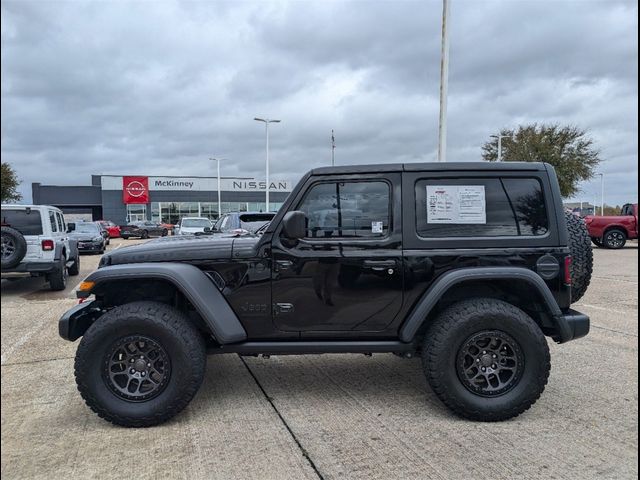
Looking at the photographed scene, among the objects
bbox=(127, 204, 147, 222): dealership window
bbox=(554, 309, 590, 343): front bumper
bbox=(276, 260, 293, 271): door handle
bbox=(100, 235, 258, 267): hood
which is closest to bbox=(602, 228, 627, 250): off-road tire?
bbox=(554, 309, 590, 343): front bumper

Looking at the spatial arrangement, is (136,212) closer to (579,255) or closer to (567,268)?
(579,255)

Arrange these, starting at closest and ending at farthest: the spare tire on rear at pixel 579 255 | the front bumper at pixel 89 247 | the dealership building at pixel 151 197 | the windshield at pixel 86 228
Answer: the spare tire on rear at pixel 579 255 < the front bumper at pixel 89 247 < the windshield at pixel 86 228 < the dealership building at pixel 151 197

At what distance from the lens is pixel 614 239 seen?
18391 mm

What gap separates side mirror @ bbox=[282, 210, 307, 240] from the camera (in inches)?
136

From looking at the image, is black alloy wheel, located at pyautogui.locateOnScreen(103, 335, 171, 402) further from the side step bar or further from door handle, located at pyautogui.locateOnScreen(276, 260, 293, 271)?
door handle, located at pyautogui.locateOnScreen(276, 260, 293, 271)

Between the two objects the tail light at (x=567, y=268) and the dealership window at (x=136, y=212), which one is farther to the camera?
the dealership window at (x=136, y=212)

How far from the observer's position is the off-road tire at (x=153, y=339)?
3422mm

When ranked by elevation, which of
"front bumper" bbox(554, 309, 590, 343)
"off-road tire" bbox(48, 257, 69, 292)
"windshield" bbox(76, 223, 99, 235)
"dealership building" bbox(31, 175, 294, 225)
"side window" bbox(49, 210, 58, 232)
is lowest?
"off-road tire" bbox(48, 257, 69, 292)

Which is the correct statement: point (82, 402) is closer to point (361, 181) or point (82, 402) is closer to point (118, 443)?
point (118, 443)

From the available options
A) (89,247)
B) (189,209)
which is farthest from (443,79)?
(189,209)

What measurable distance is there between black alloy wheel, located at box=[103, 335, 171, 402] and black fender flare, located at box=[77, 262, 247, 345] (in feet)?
1.34

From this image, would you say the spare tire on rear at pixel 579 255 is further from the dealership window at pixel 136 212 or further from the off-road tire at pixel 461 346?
the dealership window at pixel 136 212

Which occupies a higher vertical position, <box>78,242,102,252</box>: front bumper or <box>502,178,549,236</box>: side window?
Result: <box>502,178,549,236</box>: side window

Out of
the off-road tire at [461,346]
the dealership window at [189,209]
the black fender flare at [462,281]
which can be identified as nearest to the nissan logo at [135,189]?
the dealership window at [189,209]
